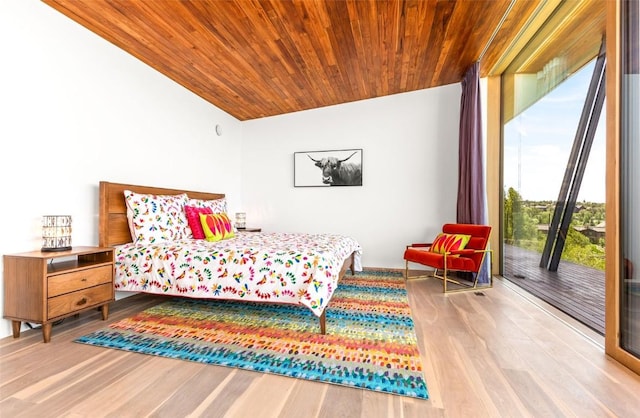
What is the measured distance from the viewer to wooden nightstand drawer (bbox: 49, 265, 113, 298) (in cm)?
215

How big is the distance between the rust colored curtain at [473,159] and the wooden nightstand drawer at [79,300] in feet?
13.3

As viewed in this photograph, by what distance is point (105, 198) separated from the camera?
288 cm

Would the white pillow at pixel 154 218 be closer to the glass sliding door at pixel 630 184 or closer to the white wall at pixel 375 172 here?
the white wall at pixel 375 172

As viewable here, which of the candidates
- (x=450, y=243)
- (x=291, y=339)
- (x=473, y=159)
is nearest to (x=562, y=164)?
(x=473, y=159)

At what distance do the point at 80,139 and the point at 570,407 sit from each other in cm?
405

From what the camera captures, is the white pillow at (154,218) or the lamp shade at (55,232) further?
the white pillow at (154,218)

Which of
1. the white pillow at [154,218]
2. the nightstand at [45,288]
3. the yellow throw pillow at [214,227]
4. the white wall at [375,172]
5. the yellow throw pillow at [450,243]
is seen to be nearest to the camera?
the nightstand at [45,288]

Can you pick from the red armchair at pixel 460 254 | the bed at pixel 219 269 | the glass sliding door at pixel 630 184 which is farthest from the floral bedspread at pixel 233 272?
the glass sliding door at pixel 630 184

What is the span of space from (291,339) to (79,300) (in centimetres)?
170

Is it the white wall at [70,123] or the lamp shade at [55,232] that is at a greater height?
the white wall at [70,123]

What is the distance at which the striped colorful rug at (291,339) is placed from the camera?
1761mm

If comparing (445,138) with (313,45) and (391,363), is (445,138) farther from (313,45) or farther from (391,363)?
(391,363)

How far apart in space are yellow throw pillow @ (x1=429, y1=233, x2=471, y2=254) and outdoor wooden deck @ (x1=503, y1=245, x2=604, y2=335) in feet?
2.33

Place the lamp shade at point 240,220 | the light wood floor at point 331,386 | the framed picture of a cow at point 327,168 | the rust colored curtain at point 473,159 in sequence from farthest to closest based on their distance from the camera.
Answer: the lamp shade at point 240,220 → the framed picture of a cow at point 327,168 → the rust colored curtain at point 473,159 → the light wood floor at point 331,386
